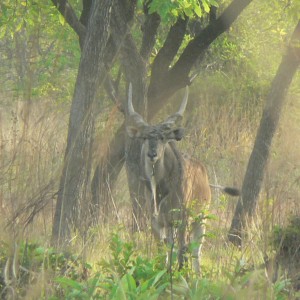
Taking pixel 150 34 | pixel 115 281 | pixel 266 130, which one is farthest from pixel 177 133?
pixel 115 281

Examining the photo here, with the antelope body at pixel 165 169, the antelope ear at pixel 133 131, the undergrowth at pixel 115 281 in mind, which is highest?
the antelope ear at pixel 133 131

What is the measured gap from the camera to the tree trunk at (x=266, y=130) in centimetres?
1098

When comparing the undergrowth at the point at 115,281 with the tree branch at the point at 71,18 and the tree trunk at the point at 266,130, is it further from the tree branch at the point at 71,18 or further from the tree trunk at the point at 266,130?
the tree branch at the point at 71,18

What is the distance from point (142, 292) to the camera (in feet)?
16.7

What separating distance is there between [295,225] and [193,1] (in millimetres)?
2973

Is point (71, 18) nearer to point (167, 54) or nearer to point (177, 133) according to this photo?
point (167, 54)

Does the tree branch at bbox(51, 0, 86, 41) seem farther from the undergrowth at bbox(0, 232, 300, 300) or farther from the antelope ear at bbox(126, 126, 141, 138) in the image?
the undergrowth at bbox(0, 232, 300, 300)

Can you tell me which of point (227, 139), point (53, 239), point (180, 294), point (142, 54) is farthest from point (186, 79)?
point (180, 294)

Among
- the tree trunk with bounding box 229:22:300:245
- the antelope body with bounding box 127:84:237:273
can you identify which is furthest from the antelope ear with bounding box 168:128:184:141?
the tree trunk with bounding box 229:22:300:245

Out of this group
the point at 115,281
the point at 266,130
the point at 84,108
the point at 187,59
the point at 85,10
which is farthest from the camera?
the point at 187,59

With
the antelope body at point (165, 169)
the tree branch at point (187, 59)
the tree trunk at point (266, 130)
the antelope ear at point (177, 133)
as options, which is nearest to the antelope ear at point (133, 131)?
the antelope body at point (165, 169)

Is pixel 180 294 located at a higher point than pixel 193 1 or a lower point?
lower

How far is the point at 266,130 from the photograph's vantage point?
37.1 ft

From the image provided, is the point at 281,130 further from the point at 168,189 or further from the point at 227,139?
the point at 168,189
